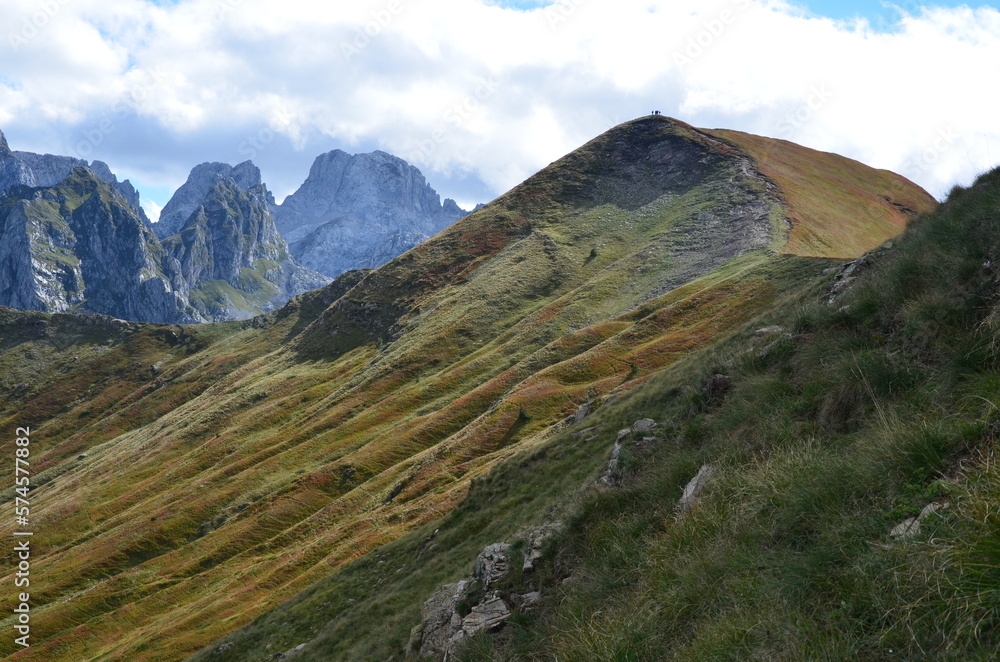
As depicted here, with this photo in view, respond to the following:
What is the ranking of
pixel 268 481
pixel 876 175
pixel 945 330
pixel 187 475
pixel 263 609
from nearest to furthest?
pixel 945 330 < pixel 263 609 < pixel 268 481 < pixel 187 475 < pixel 876 175

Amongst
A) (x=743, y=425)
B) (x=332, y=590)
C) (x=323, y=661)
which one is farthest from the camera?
(x=332, y=590)

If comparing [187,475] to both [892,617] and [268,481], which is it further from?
[892,617]

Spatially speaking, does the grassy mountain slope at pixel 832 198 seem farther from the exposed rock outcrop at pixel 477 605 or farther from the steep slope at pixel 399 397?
the exposed rock outcrop at pixel 477 605

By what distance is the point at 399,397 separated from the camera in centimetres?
7300

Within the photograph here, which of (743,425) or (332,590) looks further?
(332,590)

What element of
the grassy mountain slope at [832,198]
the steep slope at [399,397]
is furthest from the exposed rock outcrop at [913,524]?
the grassy mountain slope at [832,198]

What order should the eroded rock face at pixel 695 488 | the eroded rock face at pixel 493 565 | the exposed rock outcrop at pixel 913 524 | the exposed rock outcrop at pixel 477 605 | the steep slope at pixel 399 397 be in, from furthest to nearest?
the steep slope at pixel 399 397 → the eroded rock face at pixel 493 565 → the exposed rock outcrop at pixel 477 605 → the eroded rock face at pixel 695 488 → the exposed rock outcrop at pixel 913 524

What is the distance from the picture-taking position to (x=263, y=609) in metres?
36.3

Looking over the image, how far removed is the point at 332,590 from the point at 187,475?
58872mm

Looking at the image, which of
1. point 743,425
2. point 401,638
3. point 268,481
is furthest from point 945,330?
point 268,481

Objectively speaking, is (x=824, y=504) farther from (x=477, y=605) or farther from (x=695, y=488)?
(x=477, y=605)

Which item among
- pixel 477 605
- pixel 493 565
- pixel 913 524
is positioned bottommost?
pixel 477 605

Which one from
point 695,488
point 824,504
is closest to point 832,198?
point 695,488

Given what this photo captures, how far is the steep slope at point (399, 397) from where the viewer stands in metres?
44.7
